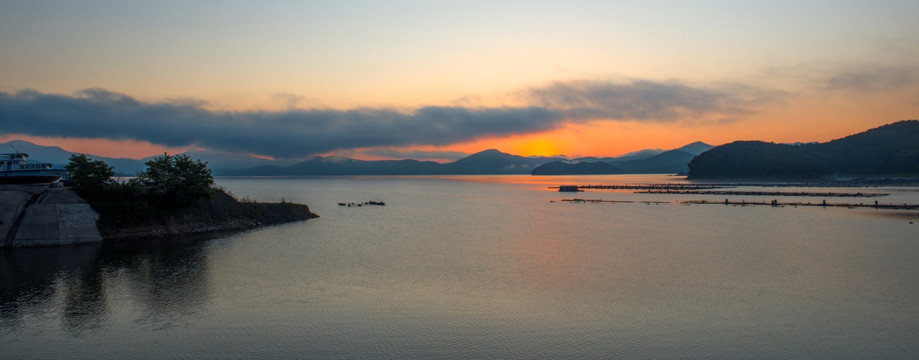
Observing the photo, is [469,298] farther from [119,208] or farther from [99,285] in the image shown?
[119,208]

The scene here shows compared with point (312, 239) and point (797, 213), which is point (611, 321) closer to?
point (312, 239)

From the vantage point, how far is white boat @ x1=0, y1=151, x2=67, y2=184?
44.7 metres

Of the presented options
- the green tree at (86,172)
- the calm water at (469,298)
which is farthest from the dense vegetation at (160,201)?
the calm water at (469,298)

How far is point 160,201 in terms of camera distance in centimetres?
4884

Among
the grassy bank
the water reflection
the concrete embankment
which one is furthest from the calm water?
the grassy bank

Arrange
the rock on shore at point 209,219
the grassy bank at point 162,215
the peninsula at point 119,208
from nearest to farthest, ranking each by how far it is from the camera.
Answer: the peninsula at point 119,208, the grassy bank at point 162,215, the rock on shore at point 209,219

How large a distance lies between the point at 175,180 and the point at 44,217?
10784 mm

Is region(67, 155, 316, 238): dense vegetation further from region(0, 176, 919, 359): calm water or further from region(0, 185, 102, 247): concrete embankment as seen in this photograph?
region(0, 176, 919, 359): calm water

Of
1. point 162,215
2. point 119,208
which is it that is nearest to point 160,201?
point 162,215

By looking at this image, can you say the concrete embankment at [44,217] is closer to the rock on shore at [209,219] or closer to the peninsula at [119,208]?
the peninsula at [119,208]

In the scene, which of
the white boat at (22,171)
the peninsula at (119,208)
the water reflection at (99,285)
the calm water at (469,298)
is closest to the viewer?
the calm water at (469,298)

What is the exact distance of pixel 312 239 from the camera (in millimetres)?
45750

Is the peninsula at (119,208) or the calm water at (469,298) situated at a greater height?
the peninsula at (119,208)

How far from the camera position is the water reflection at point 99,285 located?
21344mm
